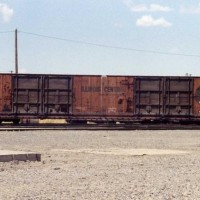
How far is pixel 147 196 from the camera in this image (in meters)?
9.29

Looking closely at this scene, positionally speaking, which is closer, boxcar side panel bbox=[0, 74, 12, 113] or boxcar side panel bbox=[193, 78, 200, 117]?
boxcar side panel bbox=[193, 78, 200, 117]

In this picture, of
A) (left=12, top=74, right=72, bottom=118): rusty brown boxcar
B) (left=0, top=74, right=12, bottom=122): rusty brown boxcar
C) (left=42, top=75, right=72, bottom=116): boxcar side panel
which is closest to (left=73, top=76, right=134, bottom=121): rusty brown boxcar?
(left=42, top=75, right=72, bottom=116): boxcar side panel

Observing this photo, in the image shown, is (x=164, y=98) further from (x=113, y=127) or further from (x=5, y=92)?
(x=5, y=92)

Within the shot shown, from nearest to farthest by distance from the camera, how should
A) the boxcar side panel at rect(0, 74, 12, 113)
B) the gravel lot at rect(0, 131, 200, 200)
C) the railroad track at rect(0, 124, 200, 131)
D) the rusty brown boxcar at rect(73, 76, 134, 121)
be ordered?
the gravel lot at rect(0, 131, 200, 200) → the railroad track at rect(0, 124, 200, 131) → the rusty brown boxcar at rect(73, 76, 134, 121) → the boxcar side panel at rect(0, 74, 12, 113)

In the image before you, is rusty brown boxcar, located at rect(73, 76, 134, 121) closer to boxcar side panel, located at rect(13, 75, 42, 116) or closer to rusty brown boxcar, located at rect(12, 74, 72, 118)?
rusty brown boxcar, located at rect(12, 74, 72, 118)

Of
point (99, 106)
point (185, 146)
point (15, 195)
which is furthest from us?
point (99, 106)

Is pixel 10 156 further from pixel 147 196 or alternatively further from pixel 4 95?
pixel 4 95

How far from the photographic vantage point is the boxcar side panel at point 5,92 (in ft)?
118

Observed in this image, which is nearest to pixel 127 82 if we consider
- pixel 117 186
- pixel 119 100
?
pixel 119 100

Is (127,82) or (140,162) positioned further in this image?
(127,82)

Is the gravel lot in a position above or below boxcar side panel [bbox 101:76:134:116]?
below

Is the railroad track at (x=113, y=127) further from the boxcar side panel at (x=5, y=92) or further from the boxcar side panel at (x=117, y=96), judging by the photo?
the boxcar side panel at (x=5, y=92)

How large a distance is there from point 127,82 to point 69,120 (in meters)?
4.51

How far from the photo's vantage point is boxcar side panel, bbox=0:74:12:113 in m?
36.0
